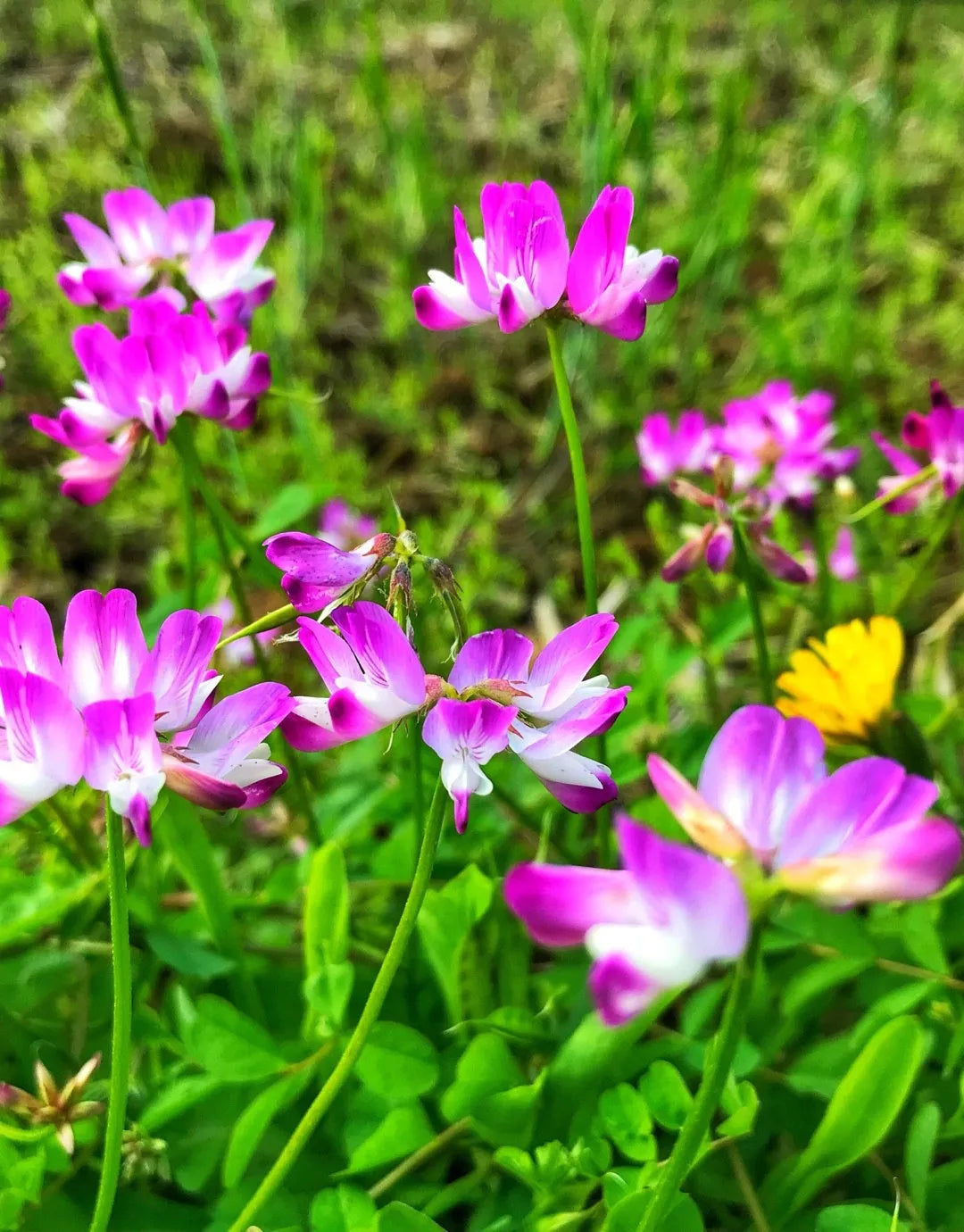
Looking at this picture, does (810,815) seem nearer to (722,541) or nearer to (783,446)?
(722,541)

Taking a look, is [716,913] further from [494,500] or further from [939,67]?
[939,67]

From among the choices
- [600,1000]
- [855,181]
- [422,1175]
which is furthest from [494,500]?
[600,1000]

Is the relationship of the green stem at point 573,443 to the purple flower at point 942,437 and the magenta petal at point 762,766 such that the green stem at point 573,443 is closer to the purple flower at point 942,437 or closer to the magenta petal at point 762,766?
the magenta petal at point 762,766

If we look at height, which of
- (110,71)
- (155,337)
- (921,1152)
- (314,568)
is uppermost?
(110,71)

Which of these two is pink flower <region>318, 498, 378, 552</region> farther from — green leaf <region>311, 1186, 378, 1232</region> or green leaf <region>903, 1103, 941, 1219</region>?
green leaf <region>903, 1103, 941, 1219</region>

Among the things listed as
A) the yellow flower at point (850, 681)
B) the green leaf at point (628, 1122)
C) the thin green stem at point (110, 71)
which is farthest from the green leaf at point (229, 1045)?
the thin green stem at point (110, 71)

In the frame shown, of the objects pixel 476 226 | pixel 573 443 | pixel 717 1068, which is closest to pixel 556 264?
pixel 573 443
